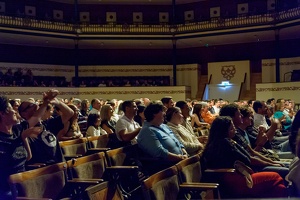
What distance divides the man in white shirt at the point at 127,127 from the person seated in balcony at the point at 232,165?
62.9 inches

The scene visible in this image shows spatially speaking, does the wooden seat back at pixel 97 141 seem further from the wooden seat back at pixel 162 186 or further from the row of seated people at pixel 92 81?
the row of seated people at pixel 92 81

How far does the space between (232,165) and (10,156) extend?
2.28m

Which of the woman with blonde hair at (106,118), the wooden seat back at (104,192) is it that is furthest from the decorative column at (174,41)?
the wooden seat back at (104,192)

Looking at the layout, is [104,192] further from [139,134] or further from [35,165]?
[139,134]

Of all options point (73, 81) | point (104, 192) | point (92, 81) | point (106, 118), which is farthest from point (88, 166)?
point (73, 81)

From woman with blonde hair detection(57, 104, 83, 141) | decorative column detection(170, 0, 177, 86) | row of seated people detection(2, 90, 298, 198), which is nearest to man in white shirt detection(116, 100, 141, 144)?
row of seated people detection(2, 90, 298, 198)

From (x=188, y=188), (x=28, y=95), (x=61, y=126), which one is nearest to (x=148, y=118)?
(x=61, y=126)

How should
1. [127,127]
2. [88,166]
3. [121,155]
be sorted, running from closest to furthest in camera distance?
[88,166] < [121,155] < [127,127]

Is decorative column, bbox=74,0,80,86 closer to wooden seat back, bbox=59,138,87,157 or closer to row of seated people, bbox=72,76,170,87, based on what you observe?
row of seated people, bbox=72,76,170,87

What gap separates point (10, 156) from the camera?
11.8ft

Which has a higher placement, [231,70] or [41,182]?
[231,70]

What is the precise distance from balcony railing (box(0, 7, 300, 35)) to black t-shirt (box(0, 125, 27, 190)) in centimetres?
1687

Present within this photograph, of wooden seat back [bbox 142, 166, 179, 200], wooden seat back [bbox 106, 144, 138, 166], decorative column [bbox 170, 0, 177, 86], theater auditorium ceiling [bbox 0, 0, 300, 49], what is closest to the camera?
wooden seat back [bbox 142, 166, 179, 200]

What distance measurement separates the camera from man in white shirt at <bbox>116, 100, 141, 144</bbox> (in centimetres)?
592
